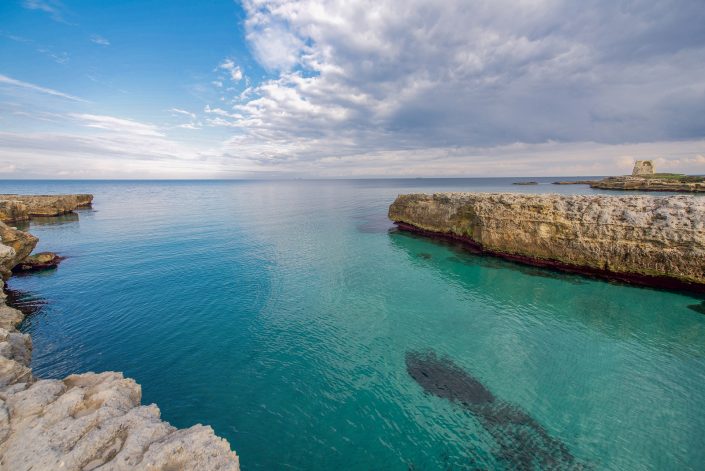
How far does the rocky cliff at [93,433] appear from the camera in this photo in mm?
5680

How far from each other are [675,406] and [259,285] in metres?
25.8

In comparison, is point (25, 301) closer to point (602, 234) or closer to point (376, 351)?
point (376, 351)

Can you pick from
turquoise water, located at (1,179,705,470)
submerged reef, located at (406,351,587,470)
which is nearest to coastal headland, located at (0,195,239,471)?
turquoise water, located at (1,179,705,470)

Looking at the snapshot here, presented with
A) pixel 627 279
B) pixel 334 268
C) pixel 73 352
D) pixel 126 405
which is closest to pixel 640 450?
pixel 126 405

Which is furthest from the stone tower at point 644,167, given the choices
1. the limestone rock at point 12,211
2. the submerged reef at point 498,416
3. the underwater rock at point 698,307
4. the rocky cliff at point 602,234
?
the limestone rock at point 12,211

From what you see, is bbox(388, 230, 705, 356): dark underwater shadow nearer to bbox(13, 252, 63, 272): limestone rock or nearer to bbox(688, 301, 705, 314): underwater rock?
bbox(688, 301, 705, 314): underwater rock

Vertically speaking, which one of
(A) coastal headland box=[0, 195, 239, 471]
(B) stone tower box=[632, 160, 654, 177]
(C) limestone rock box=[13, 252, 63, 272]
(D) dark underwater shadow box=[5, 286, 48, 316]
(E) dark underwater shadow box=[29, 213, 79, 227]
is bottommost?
(D) dark underwater shadow box=[5, 286, 48, 316]

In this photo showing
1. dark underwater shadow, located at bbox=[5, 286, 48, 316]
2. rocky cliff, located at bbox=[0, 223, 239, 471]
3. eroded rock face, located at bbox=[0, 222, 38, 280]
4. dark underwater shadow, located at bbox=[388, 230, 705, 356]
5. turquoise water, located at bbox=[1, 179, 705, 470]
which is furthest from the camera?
eroded rock face, located at bbox=[0, 222, 38, 280]

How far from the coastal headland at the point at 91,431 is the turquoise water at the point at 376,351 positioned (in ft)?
15.5

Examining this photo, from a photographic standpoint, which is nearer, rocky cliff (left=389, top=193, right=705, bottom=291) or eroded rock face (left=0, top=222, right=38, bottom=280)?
eroded rock face (left=0, top=222, right=38, bottom=280)

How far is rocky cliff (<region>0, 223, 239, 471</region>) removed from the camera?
568 centimetres

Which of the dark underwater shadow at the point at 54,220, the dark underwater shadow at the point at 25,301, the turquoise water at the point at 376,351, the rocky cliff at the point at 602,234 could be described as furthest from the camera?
the dark underwater shadow at the point at 54,220

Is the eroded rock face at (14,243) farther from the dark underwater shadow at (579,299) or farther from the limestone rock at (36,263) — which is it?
the dark underwater shadow at (579,299)

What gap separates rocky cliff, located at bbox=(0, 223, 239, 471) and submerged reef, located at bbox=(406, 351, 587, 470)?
10.1 m
